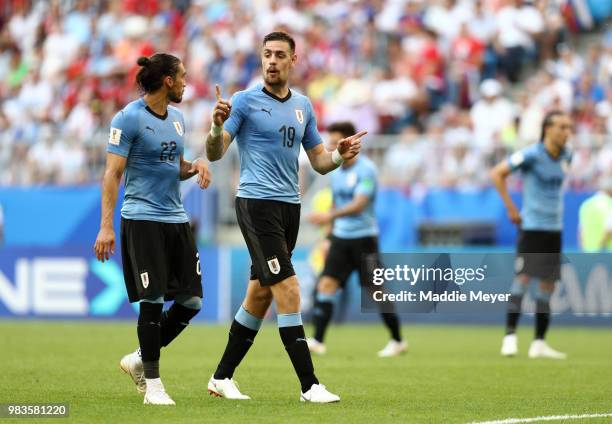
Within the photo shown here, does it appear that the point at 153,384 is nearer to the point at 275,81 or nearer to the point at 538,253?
the point at 275,81

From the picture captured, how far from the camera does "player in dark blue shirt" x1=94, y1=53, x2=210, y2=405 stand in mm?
9320

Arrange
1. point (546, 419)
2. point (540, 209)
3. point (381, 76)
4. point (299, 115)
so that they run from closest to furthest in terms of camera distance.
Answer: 1. point (546, 419)
2. point (299, 115)
3. point (540, 209)
4. point (381, 76)

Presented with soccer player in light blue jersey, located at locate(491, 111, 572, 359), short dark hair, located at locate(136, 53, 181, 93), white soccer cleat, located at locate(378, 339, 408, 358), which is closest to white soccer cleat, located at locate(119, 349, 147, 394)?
short dark hair, located at locate(136, 53, 181, 93)

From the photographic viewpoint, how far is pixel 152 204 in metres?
9.52

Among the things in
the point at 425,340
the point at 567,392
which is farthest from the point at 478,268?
the point at 425,340

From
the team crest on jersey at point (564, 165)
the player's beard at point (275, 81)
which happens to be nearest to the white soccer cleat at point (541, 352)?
the team crest on jersey at point (564, 165)

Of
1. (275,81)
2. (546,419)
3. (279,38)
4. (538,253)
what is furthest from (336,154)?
(538,253)

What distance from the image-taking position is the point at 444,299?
32.3 feet

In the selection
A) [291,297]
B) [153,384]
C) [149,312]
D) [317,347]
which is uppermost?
[291,297]

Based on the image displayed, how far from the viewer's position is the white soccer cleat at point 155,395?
924 cm

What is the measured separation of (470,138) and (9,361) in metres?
A: 10.7

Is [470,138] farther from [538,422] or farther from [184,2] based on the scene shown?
[538,422]

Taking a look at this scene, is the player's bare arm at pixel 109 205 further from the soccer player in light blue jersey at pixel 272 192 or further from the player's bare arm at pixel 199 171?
the soccer player in light blue jersey at pixel 272 192

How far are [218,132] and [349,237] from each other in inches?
249
